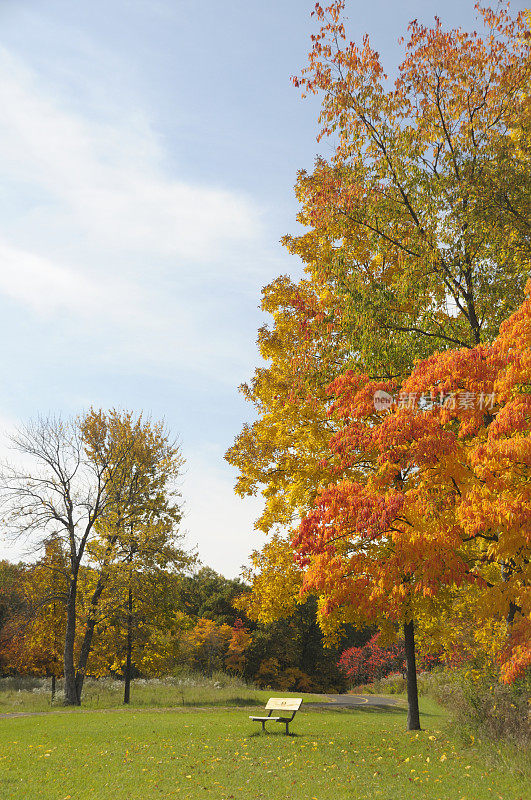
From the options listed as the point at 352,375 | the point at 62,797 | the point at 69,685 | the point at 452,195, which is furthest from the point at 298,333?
the point at 69,685

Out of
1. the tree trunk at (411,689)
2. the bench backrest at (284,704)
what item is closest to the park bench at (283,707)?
the bench backrest at (284,704)

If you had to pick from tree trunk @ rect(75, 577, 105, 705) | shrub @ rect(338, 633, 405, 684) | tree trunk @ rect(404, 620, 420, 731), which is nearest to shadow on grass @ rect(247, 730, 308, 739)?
tree trunk @ rect(404, 620, 420, 731)

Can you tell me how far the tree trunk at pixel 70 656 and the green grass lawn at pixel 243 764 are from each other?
7.84 metres

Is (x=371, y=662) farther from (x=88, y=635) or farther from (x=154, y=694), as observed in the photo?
(x=88, y=635)

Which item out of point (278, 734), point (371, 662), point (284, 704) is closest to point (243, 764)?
point (278, 734)

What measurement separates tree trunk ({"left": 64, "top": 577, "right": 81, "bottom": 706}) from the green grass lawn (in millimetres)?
7840

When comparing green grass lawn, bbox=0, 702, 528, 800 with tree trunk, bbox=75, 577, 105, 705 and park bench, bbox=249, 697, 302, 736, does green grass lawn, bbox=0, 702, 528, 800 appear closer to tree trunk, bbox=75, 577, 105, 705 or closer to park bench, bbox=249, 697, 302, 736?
park bench, bbox=249, 697, 302, 736

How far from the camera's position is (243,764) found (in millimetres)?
9703

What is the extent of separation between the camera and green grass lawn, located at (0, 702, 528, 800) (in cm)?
793

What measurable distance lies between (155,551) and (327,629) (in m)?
11.4

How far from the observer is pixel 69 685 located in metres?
22.1

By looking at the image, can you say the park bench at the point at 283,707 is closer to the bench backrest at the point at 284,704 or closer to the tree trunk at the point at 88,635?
the bench backrest at the point at 284,704

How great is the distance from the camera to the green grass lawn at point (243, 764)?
7.93m

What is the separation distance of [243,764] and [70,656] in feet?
51.0
